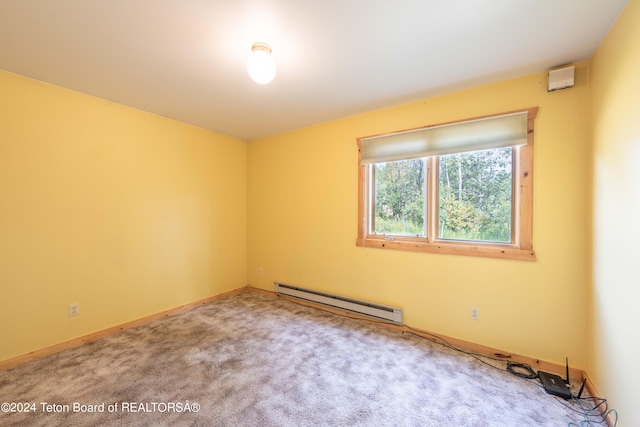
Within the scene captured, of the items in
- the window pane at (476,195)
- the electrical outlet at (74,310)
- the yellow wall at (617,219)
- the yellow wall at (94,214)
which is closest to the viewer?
the yellow wall at (617,219)

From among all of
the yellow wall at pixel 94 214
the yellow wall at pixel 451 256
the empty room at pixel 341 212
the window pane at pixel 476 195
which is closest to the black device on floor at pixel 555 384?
the empty room at pixel 341 212

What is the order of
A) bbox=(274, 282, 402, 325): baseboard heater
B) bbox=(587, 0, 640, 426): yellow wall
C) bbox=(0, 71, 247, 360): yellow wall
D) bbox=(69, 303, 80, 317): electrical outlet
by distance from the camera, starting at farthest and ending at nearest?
bbox=(274, 282, 402, 325): baseboard heater, bbox=(69, 303, 80, 317): electrical outlet, bbox=(0, 71, 247, 360): yellow wall, bbox=(587, 0, 640, 426): yellow wall

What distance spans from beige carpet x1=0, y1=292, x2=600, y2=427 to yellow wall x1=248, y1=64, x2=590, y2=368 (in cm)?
41

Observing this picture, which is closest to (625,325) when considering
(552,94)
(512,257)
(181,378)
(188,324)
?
(512,257)

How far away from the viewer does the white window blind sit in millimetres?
2170

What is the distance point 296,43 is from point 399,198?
1864mm

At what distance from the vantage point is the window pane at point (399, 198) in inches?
108

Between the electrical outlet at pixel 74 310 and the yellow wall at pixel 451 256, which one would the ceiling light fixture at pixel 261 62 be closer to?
the yellow wall at pixel 451 256

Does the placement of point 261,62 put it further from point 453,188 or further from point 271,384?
point 271,384

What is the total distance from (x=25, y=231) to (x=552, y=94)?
460cm

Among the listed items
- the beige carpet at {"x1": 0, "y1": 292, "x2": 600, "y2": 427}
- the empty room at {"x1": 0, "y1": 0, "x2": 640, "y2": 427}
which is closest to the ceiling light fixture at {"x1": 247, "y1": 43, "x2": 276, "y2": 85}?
the empty room at {"x1": 0, "y1": 0, "x2": 640, "y2": 427}

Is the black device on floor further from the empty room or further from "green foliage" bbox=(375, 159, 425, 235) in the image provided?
"green foliage" bbox=(375, 159, 425, 235)

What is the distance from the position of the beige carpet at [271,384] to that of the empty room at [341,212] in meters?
0.02

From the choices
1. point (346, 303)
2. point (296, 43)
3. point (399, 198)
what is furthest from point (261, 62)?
point (346, 303)
